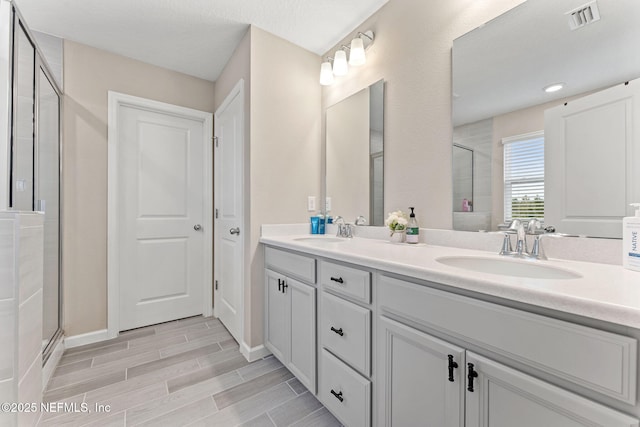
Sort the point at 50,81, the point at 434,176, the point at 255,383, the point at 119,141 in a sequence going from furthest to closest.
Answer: the point at 119,141
the point at 50,81
the point at 255,383
the point at 434,176

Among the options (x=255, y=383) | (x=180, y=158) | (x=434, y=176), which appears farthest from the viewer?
(x=180, y=158)

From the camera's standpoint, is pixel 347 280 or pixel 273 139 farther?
pixel 273 139

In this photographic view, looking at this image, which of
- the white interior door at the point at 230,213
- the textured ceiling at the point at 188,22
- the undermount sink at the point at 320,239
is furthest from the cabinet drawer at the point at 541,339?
the textured ceiling at the point at 188,22

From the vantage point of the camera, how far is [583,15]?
38.6 inches

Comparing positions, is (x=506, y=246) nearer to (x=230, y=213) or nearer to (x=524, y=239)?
(x=524, y=239)

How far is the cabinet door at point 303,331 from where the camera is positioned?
1394 mm

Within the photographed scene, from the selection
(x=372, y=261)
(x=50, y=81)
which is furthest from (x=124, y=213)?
(x=372, y=261)

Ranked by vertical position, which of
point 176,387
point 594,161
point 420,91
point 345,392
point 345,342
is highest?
point 420,91

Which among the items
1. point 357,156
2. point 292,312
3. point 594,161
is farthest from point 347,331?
point 357,156

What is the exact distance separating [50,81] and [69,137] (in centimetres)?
41

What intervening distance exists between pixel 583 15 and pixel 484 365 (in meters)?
1.28

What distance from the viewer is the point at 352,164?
78.3 inches

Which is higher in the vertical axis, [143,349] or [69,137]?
[69,137]

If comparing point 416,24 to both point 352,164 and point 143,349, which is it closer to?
point 352,164
